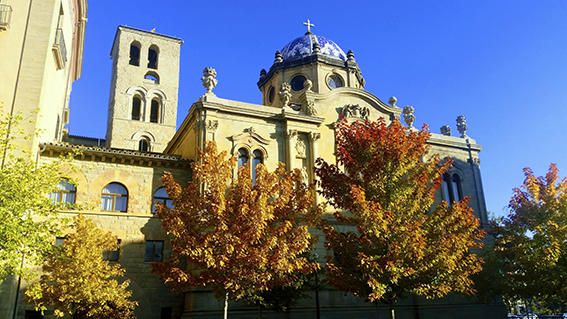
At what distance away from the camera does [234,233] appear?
17312mm

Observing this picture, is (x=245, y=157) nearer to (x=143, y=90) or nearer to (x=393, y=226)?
(x=393, y=226)

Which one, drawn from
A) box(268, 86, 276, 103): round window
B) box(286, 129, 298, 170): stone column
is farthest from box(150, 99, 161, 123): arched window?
box(286, 129, 298, 170): stone column

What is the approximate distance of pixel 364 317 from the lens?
24.8 meters

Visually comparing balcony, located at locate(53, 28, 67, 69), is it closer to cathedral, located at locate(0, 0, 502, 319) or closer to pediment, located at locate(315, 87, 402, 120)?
cathedral, located at locate(0, 0, 502, 319)

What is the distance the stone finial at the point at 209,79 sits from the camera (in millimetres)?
25844

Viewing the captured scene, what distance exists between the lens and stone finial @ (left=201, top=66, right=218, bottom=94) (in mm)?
25844

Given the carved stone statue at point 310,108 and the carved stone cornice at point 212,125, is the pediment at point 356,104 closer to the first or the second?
the carved stone statue at point 310,108

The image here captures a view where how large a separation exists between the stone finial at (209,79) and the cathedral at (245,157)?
2.1 inches

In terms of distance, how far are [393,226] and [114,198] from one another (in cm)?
1369

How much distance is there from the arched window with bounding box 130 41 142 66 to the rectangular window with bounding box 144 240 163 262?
26034 millimetres

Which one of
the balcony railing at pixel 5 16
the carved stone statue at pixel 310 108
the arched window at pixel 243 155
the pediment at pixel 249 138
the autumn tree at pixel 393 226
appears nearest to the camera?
the autumn tree at pixel 393 226

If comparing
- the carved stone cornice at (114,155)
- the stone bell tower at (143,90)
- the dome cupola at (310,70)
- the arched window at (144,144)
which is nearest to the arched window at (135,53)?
the stone bell tower at (143,90)

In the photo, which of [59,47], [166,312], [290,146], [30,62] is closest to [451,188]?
[290,146]

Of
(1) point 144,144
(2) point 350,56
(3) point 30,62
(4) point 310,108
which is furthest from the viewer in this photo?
(1) point 144,144
